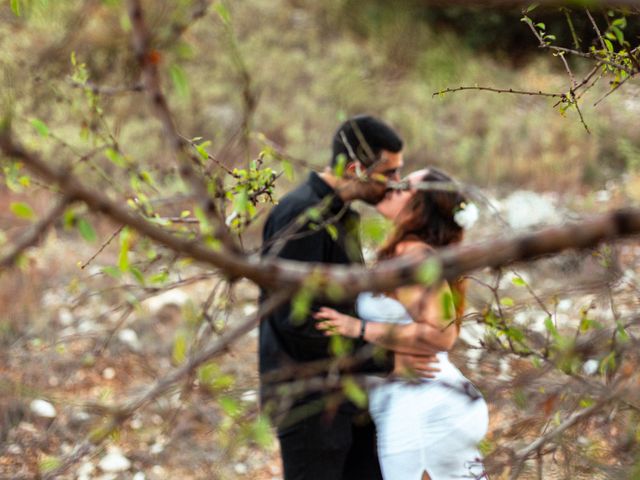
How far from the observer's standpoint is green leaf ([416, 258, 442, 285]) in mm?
755

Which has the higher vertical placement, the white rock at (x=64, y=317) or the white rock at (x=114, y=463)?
the white rock at (x=64, y=317)

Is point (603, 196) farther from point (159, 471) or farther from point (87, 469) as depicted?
point (87, 469)

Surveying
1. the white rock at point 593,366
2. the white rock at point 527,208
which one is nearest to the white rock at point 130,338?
the white rock at point 593,366

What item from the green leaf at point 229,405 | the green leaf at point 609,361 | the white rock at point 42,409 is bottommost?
the white rock at point 42,409

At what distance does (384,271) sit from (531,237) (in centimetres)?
16

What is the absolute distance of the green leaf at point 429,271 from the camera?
0.76m

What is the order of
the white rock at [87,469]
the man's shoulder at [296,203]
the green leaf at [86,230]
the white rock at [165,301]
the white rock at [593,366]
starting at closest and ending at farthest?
the green leaf at [86,230], the white rock at [593,366], the man's shoulder at [296,203], the white rock at [87,469], the white rock at [165,301]

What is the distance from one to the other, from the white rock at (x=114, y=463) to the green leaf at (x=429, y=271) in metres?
3.84

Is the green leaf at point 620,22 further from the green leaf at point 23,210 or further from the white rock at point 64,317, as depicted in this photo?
the white rock at point 64,317

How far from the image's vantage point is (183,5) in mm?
942

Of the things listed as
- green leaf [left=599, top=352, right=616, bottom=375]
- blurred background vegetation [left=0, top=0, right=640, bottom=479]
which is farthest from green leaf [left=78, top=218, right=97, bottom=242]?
green leaf [left=599, top=352, right=616, bottom=375]

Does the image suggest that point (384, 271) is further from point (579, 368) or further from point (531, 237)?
point (579, 368)

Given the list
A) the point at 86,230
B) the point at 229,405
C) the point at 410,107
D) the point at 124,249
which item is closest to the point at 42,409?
the point at 124,249

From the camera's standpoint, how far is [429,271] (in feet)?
2.48
